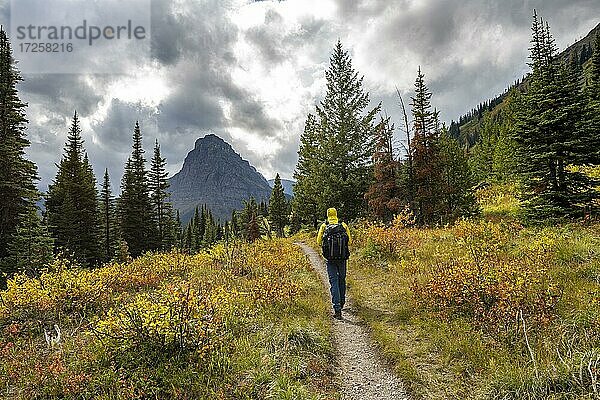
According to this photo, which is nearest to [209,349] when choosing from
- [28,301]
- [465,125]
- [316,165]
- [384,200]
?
[28,301]

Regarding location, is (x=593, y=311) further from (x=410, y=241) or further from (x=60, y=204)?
(x=60, y=204)

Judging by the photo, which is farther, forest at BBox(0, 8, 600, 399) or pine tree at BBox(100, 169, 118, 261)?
pine tree at BBox(100, 169, 118, 261)

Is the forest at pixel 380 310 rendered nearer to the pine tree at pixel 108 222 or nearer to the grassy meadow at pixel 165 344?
the grassy meadow at pixel 165 344

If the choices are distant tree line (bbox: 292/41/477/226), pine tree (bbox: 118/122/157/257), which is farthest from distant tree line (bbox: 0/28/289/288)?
distant tree line (bbox: 292/41/477/226)

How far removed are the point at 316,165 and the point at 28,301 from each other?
1780 cm

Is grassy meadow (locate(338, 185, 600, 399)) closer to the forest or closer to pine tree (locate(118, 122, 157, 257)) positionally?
the forest

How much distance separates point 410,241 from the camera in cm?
1352

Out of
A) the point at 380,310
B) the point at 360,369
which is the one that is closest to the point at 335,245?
the point at 380,310

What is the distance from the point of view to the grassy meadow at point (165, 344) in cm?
510

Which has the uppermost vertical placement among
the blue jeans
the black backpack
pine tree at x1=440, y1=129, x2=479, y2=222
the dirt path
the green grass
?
pine tree at x1=440, y1=129, x2=479, y2=222

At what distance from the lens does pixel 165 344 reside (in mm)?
5746

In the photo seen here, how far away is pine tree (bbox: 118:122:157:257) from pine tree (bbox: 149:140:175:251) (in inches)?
21.9

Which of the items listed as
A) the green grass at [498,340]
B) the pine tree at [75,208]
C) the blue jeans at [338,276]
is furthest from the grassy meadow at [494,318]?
the pine tree at [75,208]

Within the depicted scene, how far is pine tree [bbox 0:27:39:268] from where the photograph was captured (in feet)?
74.5
